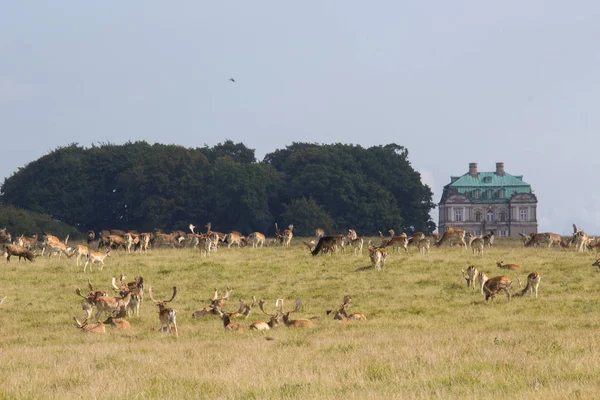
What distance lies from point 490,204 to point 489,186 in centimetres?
297

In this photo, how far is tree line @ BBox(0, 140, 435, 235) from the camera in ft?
272

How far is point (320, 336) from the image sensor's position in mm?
19641

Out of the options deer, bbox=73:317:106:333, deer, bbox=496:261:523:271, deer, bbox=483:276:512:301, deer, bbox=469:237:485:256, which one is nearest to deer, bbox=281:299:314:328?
deer, bbox=73:317:106:333

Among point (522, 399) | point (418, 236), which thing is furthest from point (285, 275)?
point (522, 399)

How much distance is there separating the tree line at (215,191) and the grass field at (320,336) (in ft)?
153

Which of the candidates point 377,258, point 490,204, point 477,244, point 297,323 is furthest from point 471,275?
point 490,204

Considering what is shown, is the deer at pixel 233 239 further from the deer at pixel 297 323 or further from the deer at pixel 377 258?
the deer at pixel 297 323

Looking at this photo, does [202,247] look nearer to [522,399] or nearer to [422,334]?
[422,334]

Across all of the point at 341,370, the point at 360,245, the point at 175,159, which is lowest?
the point at 341,370

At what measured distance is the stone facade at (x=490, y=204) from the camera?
4911 inches

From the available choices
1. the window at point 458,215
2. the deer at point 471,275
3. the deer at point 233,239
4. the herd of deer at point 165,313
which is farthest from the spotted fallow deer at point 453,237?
the window at point 458,215

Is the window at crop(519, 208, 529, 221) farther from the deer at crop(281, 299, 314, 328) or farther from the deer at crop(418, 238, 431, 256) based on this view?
the deer at crop(281, 299, 314, 328)

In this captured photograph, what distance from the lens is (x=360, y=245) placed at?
37.8 meters

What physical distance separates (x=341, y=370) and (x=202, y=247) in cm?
2318
